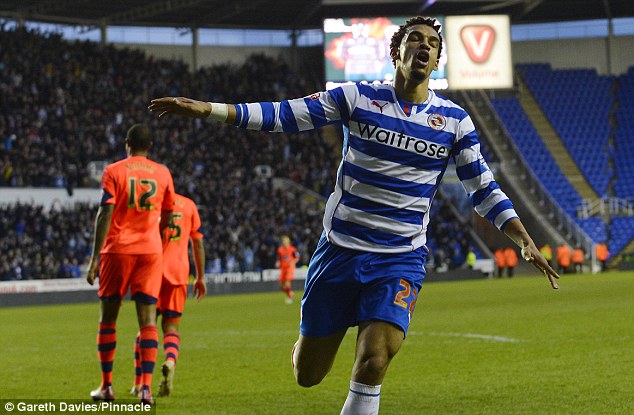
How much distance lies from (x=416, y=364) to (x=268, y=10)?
39937 millimetres

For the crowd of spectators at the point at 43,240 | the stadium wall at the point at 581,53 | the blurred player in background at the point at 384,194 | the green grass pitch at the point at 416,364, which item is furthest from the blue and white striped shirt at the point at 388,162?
the stadium wall at the point at 581,53

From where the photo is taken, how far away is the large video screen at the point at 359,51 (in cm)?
3834

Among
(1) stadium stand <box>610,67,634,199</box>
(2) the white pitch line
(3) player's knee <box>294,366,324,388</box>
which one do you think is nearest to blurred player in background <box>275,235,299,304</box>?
(2) the white pitch line

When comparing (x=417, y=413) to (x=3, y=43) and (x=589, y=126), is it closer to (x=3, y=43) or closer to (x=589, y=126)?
(x=3, y=43)

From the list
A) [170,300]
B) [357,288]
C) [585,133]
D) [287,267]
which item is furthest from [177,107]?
[585,133]

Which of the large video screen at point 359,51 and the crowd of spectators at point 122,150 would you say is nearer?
the crowd of spectators at point 122,150

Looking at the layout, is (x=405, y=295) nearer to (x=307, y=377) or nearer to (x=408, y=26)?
(x=307, y=377)

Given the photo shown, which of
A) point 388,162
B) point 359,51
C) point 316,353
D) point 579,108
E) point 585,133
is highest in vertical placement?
point 359,51

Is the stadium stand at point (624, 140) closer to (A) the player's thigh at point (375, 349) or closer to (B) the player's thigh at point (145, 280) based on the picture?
(B) the player's thigh at point (145, 280)

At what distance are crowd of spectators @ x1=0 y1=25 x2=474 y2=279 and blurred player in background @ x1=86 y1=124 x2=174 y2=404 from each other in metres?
23.1

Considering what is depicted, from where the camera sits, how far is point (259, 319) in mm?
19766

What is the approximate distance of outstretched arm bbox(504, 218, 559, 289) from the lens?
5.64 m

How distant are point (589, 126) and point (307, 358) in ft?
153

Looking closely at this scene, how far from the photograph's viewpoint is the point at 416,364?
10930mm
